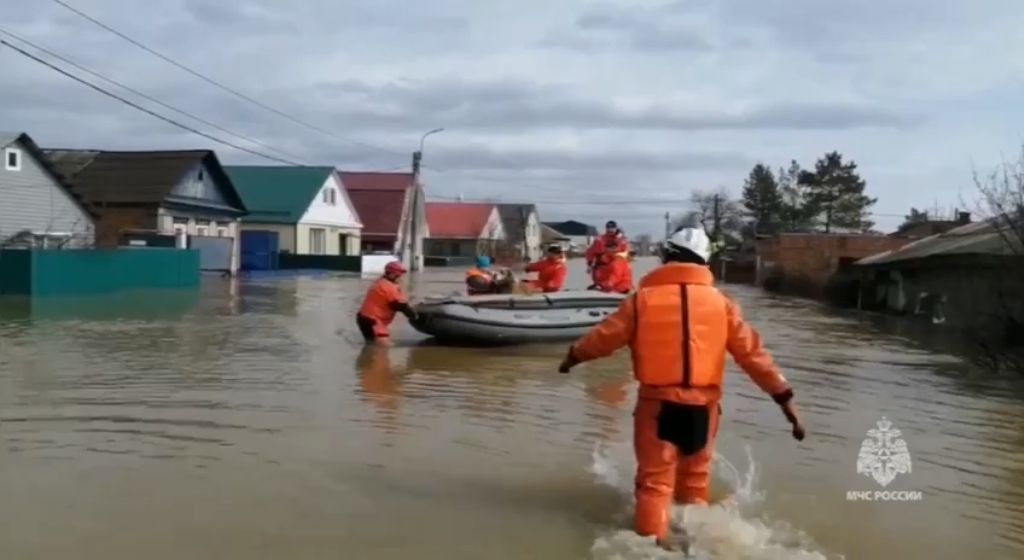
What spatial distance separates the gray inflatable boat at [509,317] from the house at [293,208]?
99.8ft

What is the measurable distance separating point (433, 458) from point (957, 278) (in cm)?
1805

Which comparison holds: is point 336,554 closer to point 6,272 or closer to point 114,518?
point 114,518

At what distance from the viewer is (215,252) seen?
37.1 metres

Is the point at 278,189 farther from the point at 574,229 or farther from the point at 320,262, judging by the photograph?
the point at 574,229

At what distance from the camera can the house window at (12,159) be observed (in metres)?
28.4

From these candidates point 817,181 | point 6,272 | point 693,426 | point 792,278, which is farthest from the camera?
point 817,181

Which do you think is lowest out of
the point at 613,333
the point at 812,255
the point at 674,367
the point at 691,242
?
the point at 674,367

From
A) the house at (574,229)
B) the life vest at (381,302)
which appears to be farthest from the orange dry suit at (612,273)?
the house at (574,229)

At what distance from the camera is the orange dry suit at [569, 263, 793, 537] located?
528 cm

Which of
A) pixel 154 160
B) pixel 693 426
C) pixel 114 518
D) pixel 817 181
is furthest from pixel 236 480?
pixel 817 181

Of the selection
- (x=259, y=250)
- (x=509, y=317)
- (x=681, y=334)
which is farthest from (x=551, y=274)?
(x=259, y=250)

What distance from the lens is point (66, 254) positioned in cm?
2430

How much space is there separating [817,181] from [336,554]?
72719 mm

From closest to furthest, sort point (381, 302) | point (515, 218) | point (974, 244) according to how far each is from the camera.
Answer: point (381, 302) → point (974, 244) → point (515, 218)
